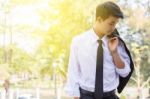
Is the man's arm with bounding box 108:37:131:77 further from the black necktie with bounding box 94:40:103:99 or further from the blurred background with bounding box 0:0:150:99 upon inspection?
the blurred background with bounding box 0:0:150:99

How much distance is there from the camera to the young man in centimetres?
188

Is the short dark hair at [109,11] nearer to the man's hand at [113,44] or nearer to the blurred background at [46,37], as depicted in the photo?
the man's hand at [113,44]

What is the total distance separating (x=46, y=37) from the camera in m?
3.52

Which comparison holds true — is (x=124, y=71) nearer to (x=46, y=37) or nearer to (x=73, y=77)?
(x=73, y=77)

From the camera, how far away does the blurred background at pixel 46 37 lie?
138 inches

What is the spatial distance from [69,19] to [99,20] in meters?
1.63

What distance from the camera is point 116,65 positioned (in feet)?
6.16

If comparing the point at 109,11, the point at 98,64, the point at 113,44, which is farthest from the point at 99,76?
the point at 109,11

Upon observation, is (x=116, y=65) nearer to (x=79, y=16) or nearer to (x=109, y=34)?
(x=109, y=34)

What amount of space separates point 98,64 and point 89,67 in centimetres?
5

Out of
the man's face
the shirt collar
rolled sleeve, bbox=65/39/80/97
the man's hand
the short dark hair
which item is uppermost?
the short dark hair

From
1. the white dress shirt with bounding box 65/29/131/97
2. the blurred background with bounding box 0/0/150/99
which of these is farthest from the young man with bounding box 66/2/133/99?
the blurred background with bounding box 0/0/150/99

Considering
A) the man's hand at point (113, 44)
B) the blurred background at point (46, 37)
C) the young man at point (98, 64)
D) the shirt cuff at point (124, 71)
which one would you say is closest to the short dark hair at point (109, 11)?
the young man at point (98, 64)

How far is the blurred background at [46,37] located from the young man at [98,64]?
5.12 ft
